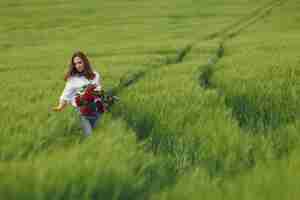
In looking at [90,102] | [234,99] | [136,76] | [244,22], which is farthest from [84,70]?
[244,22]

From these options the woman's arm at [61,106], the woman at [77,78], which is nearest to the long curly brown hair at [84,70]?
the woman at [77,78]

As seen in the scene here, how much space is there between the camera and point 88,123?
4.16 metres

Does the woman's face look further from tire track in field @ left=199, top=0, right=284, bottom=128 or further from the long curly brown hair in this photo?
tire track in field @ left=199, top=0, right=284, bottom=128

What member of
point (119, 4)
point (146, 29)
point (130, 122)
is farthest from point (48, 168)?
point (119, 4)

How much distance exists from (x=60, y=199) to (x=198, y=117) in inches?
93.3

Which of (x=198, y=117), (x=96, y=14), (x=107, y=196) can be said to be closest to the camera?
(x=107, y=196)

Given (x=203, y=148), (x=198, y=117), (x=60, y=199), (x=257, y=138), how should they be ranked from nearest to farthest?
(x=60, y=199) → (x=203, y=148) → (x=257, y=138) → (x=198, y=117)

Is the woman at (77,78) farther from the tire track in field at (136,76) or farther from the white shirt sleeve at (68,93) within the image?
the tire track in field at (136,76)

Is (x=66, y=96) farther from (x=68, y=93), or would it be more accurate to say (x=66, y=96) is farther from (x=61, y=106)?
(x=61, y=106)

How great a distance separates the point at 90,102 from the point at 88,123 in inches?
14.9

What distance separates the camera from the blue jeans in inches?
156

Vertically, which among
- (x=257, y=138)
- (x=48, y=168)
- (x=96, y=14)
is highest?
(x=96, y=14)

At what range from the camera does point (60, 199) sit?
179 centimetres

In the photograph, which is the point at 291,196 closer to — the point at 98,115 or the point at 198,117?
the point at 198,117
